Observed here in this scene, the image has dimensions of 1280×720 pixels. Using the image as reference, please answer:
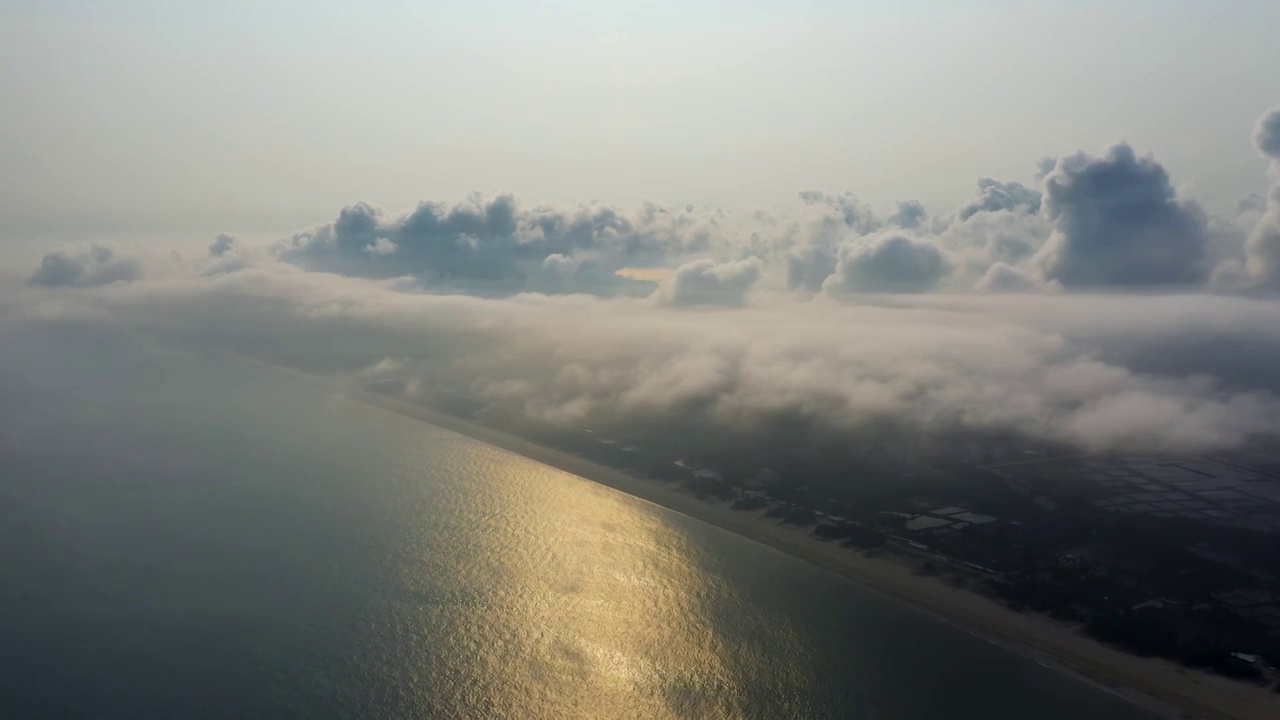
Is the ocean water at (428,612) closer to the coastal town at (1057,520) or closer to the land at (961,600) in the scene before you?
the land at (961,600)

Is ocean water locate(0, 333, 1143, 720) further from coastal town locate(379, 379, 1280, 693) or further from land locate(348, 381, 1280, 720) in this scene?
coastal town locate(379, 379, 1280, 693)

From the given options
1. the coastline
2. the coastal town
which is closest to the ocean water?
the coastline

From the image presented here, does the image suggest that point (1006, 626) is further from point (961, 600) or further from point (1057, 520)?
point (1057, 520)

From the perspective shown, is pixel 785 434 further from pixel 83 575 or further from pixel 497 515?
pixel 83 575

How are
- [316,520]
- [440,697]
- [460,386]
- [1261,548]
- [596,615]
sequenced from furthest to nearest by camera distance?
[460,386] < [316,520] < [1261,548] < [596,615] < [440,697]

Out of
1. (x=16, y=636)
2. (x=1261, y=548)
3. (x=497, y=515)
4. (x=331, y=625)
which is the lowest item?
(x=16, y=636)

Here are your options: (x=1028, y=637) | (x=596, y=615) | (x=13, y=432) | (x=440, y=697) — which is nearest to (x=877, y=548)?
(x=1028, y=637)
